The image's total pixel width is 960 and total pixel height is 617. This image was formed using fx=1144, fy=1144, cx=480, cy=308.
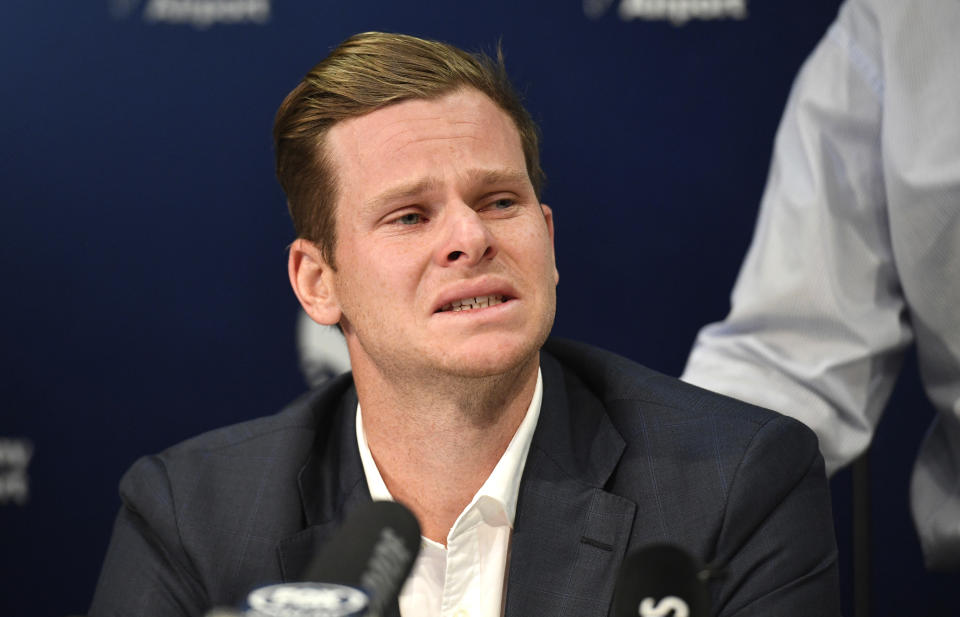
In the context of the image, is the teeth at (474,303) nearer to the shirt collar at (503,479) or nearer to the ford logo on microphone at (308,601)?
the shirt collar at (503,479)

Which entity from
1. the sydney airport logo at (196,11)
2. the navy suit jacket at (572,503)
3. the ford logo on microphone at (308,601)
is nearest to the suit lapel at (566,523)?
the navy suit jacket at (572,503)

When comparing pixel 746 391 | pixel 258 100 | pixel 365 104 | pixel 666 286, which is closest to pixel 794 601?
pixel 746 391

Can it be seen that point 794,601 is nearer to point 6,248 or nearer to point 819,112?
point 819,112

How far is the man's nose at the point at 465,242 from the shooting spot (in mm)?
1526

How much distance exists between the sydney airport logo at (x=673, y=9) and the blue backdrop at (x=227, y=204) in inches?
0.4

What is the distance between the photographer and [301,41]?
253cm

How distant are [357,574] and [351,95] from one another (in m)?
1.01

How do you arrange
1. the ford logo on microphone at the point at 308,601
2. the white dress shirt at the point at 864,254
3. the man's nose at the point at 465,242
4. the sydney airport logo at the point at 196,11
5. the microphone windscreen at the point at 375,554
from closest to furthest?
the ford logo on microphone at the point at 308,601 → the microphone windscreen at the point at 375,554 → the man's nose at the point at 465,242 → the white dress shirt at the point at 864,254 → the sydney airport logo at the point at 196,11

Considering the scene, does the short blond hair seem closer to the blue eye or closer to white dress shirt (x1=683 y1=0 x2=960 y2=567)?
the blue eye

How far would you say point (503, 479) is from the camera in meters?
1.65

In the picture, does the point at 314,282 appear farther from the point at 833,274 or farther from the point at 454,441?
the point at 833,274

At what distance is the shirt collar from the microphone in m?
0.61

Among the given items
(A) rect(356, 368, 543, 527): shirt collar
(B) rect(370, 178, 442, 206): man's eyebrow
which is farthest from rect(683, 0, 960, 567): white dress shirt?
(B) rect(370, 178, 442, 206): man's eyebrow

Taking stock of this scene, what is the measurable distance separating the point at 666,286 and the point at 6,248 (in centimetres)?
147
